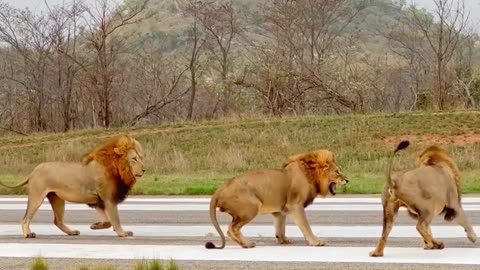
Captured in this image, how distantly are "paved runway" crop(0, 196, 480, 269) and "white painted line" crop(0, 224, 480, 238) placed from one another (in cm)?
1

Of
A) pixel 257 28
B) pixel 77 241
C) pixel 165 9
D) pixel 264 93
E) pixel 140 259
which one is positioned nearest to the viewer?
pixel 140 259

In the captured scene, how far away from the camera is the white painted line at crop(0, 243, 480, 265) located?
886 cm

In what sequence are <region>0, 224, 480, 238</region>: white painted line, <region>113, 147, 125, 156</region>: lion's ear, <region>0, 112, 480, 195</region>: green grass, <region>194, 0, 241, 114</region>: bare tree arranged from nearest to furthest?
<region>113, 147, 125, 156</region>: lion's ear < <region>0, 224, 480, 238</region>: white painted line < <region>0, 112, 480, 195</region>: green grass < <region>194, 0, 241, 114</region>: bare tree

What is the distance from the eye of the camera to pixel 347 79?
144ft

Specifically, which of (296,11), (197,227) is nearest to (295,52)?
(296,11)

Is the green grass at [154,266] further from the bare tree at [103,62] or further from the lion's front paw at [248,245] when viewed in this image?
the bare tree at [103,62]

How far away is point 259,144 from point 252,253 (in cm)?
2116

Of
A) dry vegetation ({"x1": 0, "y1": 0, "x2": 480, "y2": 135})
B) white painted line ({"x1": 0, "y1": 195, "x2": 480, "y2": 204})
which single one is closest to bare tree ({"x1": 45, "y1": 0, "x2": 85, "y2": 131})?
dry vegetation ({"x1": 0, "y1": 0, "x2": 480, "y2": 135})

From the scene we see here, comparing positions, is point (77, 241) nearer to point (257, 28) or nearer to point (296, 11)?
point (296, 11)

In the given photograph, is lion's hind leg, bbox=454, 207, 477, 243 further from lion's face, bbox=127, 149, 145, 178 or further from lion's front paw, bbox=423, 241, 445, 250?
lion's face, bbox=127, 149, 145, 178

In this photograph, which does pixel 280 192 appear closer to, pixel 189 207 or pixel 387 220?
pixel 387 220

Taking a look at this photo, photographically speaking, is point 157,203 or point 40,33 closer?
point 157,203

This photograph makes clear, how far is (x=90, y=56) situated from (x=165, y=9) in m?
71.0

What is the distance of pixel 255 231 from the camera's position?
1182 centimetres
